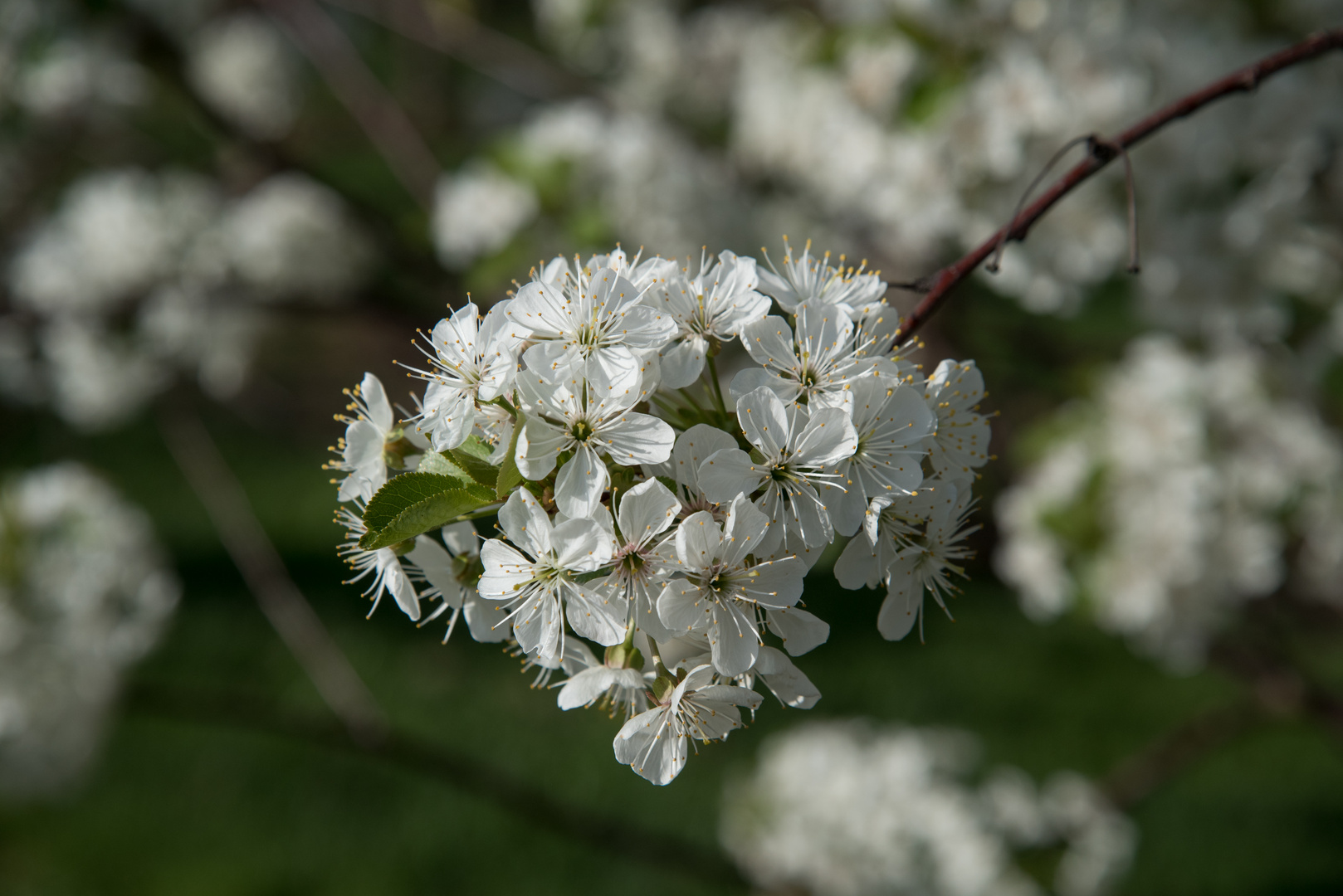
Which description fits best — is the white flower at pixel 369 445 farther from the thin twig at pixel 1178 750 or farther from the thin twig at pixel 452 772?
the thin twig at pixel 1178 750

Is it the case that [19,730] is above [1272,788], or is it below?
above

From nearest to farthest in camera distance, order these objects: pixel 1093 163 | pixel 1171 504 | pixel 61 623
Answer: pixel 1093 163, pixel 1171 504, pixel 61 623

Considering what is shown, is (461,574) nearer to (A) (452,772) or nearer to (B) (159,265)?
(A) (452,772)

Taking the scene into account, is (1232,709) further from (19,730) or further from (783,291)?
(19,730)

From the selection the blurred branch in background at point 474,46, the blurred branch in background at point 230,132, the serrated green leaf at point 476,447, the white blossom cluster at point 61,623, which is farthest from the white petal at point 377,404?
the blurred branch in background at point 230,132

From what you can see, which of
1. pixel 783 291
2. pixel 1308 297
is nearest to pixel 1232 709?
pixel 1308 297

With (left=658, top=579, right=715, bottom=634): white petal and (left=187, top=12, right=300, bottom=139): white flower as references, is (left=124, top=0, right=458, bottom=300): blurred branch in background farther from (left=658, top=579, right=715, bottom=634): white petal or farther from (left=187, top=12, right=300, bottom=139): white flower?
(left=187, top=12, right=300, bottom=139): white flower

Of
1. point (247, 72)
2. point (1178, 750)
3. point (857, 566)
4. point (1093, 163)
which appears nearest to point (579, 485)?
point (857, 566)
